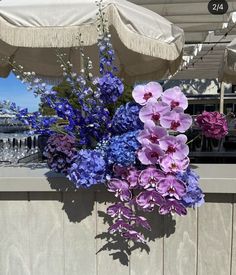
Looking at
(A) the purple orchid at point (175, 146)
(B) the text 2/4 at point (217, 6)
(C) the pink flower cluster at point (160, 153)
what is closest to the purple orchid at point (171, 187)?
(C) the pink flower cluster at point (160, 153)

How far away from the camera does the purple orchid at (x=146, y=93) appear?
176 cm

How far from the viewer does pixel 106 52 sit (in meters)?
1.91

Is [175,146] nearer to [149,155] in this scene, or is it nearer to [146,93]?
[149,155]

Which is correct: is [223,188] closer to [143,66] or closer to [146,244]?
[146,244]

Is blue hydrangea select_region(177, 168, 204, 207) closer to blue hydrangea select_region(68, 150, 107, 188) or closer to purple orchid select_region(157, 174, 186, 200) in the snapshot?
purple orchid select_region(157, 174, 186, 200)

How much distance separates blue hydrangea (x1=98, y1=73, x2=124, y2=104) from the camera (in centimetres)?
185

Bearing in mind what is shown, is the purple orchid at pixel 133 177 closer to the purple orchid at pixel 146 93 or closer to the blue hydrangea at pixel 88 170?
the blue hydrangea at pixel 88 170

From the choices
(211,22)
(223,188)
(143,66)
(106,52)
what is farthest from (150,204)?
(211,22)

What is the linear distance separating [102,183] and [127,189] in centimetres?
14

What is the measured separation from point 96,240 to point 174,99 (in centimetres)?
89

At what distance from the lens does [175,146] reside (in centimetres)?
169

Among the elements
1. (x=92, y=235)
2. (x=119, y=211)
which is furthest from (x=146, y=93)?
(x=92, y=235)

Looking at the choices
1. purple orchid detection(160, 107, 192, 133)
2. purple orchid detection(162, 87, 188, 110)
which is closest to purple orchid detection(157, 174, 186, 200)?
purple orchid detection(160, 107, 192, 133)

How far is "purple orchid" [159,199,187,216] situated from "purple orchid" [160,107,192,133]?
0.33 m
